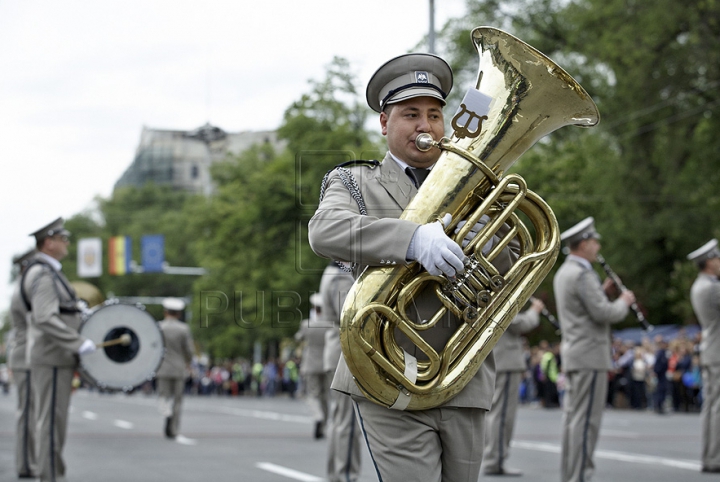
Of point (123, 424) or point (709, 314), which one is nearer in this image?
point (709, 314)

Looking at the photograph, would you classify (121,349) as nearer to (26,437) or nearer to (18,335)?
(18,335)

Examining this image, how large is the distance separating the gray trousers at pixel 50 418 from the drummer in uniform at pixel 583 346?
3.94 meters

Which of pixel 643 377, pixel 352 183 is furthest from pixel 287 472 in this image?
pixel 643 377

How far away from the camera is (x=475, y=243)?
13.3 ft

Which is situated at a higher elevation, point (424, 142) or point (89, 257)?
point (89, 257)

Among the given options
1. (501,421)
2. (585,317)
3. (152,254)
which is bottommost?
(501,421)

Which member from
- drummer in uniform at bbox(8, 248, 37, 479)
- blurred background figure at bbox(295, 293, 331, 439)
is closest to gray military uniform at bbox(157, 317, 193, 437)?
blurred background figure at bbox(295, 293, 331, 439)

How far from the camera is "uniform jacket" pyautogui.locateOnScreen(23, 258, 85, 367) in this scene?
8.05m

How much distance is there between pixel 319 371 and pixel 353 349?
10.9m

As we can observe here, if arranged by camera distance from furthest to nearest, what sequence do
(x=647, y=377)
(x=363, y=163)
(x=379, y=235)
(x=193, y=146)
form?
1. (x=193, y=146)
2. (x=647, y=377)
3. (x=363, y=163)
4. (x=379, y=235)

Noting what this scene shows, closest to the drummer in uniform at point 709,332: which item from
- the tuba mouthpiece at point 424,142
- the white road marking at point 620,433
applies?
the white road marking at point 620,433

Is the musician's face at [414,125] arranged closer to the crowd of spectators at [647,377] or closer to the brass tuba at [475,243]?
the brass tuba at [475,243]

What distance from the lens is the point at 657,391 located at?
72.7ft

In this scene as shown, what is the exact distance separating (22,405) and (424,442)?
6.81 m
